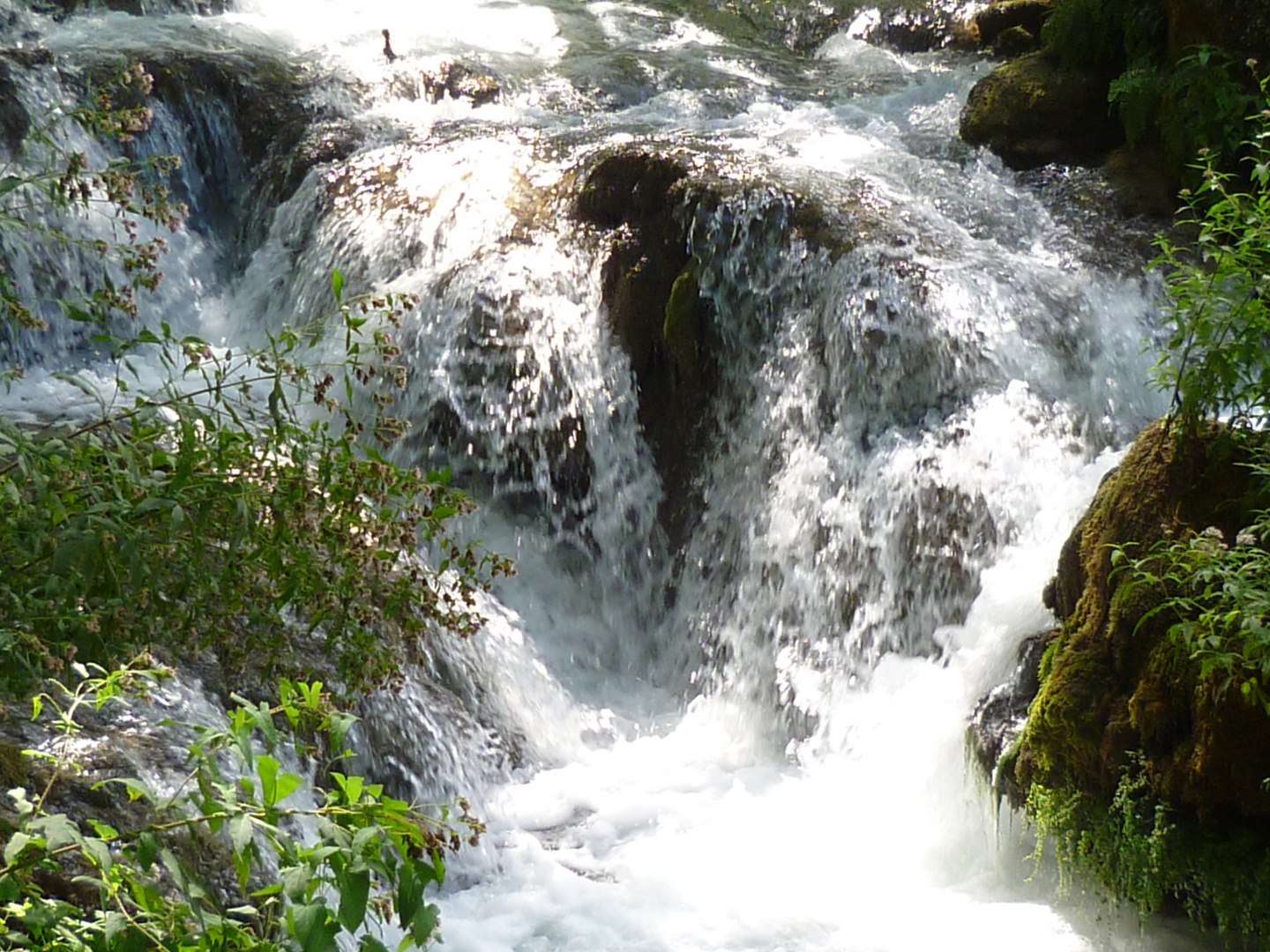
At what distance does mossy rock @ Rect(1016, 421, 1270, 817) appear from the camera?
11.8 ft

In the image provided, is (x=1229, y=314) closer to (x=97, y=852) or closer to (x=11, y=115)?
(x=97, y=852)

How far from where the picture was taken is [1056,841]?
406 cm

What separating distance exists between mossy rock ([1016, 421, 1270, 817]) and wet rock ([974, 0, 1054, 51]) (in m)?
7.66

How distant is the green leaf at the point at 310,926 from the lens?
5.11ft

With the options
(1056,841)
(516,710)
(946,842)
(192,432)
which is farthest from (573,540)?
(192,432)

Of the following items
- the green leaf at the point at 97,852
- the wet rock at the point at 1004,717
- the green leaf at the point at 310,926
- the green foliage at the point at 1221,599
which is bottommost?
the wet rock at the point at 1004,717

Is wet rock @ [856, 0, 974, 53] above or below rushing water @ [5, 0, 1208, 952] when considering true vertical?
above

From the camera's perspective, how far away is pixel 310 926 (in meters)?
1.57

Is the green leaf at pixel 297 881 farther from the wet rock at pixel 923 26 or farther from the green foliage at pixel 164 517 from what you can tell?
the wet rock at pixel 923 26

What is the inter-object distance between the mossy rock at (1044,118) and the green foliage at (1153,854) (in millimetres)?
5751

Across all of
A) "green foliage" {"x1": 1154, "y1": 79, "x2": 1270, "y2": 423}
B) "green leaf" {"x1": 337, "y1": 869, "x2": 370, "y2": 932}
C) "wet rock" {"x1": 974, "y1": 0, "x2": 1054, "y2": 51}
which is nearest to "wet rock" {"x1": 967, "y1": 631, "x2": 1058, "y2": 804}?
"green foliage" {"x1": 1154, "y1": 79, "x2": 1270, "y2": 423}

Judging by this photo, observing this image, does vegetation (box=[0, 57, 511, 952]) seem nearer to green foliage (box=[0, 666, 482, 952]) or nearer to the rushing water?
green foliage (box=[0, 666, 482, 952])

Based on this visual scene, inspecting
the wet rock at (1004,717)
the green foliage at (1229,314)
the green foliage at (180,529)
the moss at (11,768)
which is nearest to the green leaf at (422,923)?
the green foliage at (180,529)

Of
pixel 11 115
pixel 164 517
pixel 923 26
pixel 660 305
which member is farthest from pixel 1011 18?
pixel 164 517
